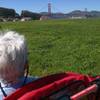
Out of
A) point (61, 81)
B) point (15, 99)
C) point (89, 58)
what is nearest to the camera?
point (15, 99)

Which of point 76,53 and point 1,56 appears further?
point 76,53

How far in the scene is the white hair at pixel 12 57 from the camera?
10.2 ft

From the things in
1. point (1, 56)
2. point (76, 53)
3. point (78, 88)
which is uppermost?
point (1, 56)

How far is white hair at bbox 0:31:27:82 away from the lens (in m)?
3.11

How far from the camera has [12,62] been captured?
311cm

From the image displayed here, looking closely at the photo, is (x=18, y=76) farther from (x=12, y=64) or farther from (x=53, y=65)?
(x=53, y=65)

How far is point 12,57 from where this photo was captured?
3100 millimetres

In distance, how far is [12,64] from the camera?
3117mm

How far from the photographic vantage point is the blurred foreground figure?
122 inches

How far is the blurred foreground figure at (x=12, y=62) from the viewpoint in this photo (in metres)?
3.11

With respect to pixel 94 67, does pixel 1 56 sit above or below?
above

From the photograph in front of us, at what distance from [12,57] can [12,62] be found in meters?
0.03

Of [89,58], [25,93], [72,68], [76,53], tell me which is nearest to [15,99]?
[25,93]

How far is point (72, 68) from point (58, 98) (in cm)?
686
